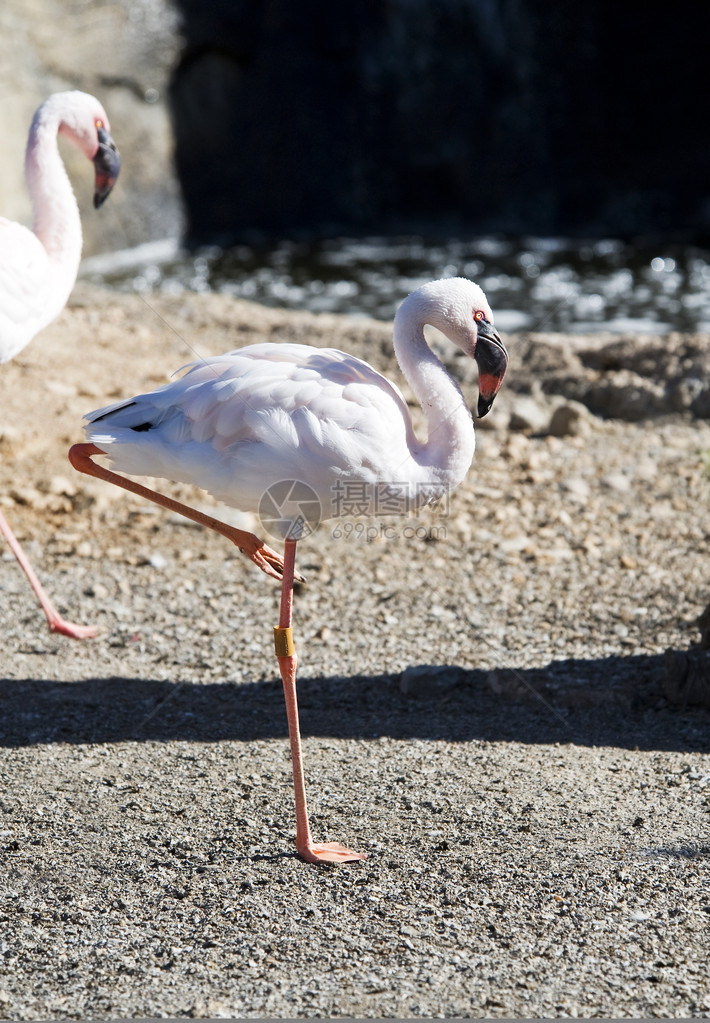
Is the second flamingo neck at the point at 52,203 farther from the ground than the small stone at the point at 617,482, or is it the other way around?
the second flamingo neck at the point at 52,203

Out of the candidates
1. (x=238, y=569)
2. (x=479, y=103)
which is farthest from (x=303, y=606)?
(x=479, y=103)

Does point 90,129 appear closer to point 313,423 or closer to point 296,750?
point 313,423

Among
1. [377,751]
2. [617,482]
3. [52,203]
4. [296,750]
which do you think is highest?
[52,203]

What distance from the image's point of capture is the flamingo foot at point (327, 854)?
2.92 metres

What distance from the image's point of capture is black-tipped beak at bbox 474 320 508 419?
3303mm

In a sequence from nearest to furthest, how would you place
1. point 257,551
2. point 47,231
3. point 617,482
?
point 257,551
point 47,231
point 617,482

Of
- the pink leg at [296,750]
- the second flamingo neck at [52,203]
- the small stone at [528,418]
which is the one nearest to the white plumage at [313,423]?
the pink leg at [296,750]

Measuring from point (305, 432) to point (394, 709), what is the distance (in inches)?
48.0

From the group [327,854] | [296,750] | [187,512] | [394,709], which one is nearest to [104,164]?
[187,512]

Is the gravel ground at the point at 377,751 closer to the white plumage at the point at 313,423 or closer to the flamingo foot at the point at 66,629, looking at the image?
the flamingo foot at the point at 66,629

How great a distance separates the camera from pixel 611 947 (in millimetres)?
2576

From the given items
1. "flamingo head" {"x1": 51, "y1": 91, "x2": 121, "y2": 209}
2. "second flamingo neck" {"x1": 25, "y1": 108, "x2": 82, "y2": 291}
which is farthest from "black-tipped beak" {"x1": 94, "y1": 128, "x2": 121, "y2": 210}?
"second flamingo neck" {"x1": 25, "y1": 108, "x2": 82, "y2": 291}

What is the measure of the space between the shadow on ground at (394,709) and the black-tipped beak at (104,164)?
270 centimetres

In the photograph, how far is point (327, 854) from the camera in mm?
2936
